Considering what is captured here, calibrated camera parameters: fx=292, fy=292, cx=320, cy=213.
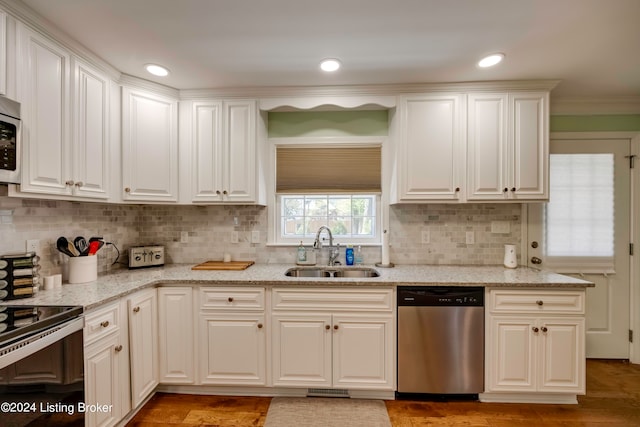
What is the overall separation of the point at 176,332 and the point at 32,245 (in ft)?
3.51

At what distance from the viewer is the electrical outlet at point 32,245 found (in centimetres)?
182

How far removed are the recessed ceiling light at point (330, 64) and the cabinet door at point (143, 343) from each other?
2052 mm

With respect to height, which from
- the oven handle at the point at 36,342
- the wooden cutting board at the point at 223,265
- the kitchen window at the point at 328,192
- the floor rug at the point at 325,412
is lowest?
the floor rug at the point at 325,412

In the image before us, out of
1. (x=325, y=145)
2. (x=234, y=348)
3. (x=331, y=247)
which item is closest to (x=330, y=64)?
(x=325, y=145)

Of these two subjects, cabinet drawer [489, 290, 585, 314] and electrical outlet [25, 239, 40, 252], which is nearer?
electrical outlet [25, 239, 40, 252]

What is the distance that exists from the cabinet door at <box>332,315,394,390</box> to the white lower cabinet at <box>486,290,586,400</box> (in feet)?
2.41

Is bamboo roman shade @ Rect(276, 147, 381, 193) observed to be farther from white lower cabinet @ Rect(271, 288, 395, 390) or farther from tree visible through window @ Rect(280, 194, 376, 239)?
white lower cabinet @ Rect(271, 288, 395, 390)

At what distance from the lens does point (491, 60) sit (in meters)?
2.05

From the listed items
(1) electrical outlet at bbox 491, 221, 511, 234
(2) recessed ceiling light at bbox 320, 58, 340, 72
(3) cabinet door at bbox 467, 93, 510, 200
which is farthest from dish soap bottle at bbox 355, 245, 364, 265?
(2) recessed ceiling light at bbox 320, 58, 340, 72

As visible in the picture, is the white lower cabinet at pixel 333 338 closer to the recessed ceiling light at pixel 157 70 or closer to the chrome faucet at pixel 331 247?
the chrome faucet at pixel 331 247

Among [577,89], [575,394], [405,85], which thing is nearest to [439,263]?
[575,394]

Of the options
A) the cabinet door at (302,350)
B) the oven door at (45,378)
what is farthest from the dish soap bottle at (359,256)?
the oven door at (45,378)

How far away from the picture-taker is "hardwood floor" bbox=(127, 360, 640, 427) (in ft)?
6.47

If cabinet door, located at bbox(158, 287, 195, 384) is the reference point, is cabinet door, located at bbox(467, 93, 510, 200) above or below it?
above
